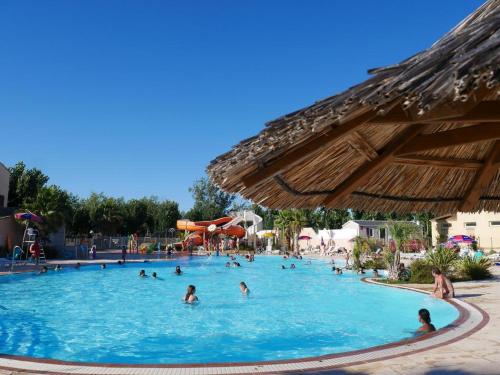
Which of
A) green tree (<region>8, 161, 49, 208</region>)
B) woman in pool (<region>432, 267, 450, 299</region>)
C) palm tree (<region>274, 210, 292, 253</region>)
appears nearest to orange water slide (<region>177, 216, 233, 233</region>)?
palm tree (<region>274, 210, 292, 253</region>)

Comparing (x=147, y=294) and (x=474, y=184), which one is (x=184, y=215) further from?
(x=474, y=184)

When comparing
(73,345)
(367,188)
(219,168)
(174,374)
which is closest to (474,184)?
(367,188)

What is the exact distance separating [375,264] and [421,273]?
20.5 feet

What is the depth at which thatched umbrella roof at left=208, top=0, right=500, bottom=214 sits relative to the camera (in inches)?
89.5

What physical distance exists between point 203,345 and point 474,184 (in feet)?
23.4

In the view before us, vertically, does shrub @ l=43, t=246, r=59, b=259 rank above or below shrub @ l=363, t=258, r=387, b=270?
above

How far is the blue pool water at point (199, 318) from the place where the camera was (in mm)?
9750

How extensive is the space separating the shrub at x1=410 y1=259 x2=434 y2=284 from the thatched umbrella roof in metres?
11.1

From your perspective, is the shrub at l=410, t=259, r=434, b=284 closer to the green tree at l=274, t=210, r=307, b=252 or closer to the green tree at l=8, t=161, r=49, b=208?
the green tree at l=274, t=210, r=307, b=252

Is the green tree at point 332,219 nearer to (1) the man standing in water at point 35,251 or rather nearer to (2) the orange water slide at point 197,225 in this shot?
(2) the orange water slide at point 197,225

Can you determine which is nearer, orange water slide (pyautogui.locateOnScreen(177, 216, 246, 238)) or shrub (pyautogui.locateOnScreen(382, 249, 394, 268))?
shrub (pyautogui.locateOnScreen(382, 249, 394, 268))

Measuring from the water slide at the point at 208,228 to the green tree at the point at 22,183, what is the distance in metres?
16.6

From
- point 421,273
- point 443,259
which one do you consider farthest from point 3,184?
point 443,259

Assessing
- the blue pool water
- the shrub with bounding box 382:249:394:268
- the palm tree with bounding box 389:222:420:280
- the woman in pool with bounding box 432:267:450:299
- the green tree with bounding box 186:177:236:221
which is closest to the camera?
the blue pool water
